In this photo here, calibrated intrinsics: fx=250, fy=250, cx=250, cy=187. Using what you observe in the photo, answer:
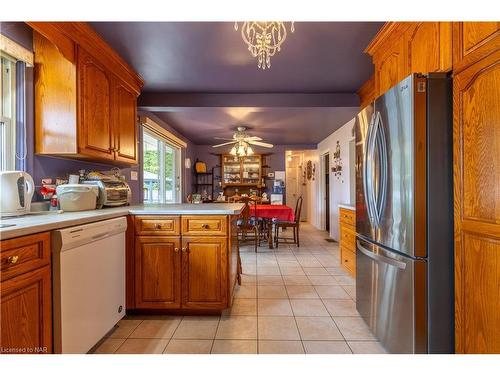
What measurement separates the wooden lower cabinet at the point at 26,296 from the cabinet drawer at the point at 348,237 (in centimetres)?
270

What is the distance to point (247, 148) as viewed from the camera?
4.80m

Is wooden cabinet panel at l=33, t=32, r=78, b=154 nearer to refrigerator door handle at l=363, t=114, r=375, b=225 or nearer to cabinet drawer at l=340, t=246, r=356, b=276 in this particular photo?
refrigerator door handle at l=363, t=114, r=375, b=225

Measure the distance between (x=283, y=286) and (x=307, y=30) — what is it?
2.42m

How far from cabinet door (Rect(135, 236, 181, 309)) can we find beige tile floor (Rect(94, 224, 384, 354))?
0.76 ft

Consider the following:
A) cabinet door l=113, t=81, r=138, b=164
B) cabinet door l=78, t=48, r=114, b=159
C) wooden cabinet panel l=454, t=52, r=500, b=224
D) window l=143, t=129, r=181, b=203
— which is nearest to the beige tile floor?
wooden cabinet panel l=454, t=52, r=500, b=224

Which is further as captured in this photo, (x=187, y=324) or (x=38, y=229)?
(x=187, y=324)

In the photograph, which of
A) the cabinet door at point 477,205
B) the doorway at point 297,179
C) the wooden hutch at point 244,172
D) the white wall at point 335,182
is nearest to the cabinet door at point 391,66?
the cabinet door at point 477,205

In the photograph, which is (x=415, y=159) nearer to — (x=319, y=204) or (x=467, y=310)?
(x=467, y=310)

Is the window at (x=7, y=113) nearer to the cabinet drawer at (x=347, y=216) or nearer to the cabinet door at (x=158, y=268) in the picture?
the cabinet door at (x=158, y=268)

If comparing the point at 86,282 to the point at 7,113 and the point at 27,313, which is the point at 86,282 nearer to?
the point at 27,313

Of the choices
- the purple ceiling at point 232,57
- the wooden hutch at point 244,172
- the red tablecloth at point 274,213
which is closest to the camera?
the purple ceiling at point 232,57

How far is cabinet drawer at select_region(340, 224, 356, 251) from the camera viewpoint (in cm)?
288

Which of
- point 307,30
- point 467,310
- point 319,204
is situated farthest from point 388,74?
point 319,204

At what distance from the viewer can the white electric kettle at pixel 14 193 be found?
1510 mm
